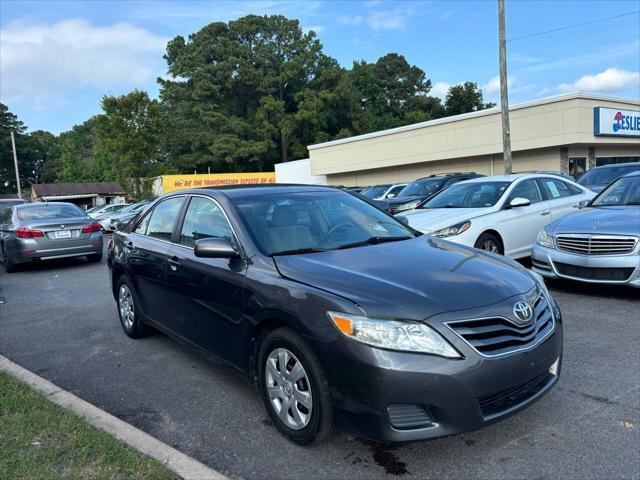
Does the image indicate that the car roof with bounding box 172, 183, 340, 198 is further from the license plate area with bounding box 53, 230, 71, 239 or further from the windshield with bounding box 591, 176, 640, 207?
the license plate area with bounding box 53, 230, 71, 239

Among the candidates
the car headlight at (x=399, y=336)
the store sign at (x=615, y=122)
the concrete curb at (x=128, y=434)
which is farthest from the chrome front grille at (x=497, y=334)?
the store sign at (x=615, y=122)

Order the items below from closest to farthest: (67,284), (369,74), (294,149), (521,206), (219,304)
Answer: (219,304), (521,206), (67,284), (294,149), (369,74)

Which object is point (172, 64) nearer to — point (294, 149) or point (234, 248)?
point (294, 149)

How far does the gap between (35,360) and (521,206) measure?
678 centimetres

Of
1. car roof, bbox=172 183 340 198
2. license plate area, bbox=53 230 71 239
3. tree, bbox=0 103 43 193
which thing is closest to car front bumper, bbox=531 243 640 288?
car roof, bbox=172 183 340 198

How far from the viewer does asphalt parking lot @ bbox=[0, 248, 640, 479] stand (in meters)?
2.96

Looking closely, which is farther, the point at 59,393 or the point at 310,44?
the point at 310,44

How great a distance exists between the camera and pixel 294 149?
56938 mm

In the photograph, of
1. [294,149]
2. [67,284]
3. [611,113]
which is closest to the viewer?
[67,284]

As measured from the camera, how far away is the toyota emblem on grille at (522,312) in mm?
3002

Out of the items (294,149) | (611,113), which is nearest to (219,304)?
(611,113)

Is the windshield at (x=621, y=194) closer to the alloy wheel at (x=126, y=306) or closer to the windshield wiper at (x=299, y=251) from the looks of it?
the windshield wiper at (x=299, y=251)

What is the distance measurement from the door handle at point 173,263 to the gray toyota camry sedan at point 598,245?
473cm

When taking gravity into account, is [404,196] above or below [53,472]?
above
